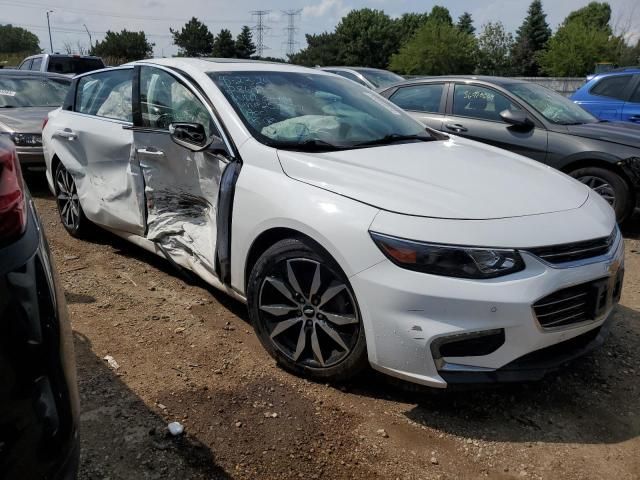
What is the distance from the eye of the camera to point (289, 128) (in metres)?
3.12

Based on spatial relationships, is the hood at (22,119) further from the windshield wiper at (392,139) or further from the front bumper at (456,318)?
the front bumper at (456,318)

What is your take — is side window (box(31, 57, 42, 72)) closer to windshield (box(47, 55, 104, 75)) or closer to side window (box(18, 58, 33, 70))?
side window (box(18, 58, 33, 70))

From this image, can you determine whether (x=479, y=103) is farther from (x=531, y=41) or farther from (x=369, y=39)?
(x=369, y=39)

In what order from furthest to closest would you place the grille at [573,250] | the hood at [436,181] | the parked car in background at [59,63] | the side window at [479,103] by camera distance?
the parked car in background at [59,63] → the side window at [479,103] → the hood at [436,181] → the grille at [573,250]

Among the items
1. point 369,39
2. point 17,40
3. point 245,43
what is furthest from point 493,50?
point 17,40

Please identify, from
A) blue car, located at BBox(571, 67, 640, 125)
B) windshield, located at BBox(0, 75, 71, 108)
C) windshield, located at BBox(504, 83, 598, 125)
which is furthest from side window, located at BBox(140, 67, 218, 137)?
blue car, located at BBox(571, 67, 640, 125)

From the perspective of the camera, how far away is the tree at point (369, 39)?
225 feet

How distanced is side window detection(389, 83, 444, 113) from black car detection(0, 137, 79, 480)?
18.8 feet

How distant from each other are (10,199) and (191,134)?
188 centimetres

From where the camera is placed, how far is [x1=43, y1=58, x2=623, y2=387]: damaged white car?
228 cm

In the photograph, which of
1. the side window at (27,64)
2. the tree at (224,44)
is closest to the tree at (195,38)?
the tree at (224,44)

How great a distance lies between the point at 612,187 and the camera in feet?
17.7

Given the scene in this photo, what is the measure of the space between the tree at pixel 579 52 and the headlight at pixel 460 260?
47.7 m

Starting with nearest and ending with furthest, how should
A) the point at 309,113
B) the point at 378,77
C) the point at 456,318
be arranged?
the point at 456,318, the point at 309,113, the point at 378,77
